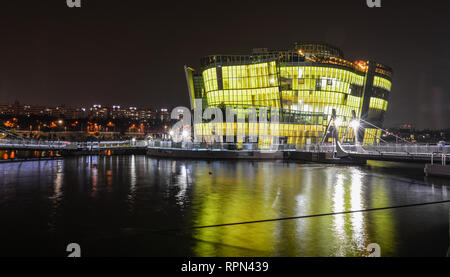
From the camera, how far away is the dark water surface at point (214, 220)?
975cm

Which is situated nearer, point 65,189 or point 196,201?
point 196,201

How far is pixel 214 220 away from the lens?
13047 millimetres

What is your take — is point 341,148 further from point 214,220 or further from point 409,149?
point 214,220

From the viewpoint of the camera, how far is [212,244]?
9.97 metres

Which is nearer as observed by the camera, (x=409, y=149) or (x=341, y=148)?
(x=409, y=149)

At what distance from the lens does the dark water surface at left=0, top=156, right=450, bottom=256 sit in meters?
9.75

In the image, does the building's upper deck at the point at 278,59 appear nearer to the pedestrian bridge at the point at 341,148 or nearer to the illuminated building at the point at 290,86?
the illuminated building at the point at 290,86

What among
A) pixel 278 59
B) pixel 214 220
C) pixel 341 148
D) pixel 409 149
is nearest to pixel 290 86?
pixel 278 59

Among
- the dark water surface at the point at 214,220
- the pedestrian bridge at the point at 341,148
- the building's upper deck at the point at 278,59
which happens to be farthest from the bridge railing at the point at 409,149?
the building's upper deck at the point at 278,59

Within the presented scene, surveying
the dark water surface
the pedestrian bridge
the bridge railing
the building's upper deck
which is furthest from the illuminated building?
the dark water surface

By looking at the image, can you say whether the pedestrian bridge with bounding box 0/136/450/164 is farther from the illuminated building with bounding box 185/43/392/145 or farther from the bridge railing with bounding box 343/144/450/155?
the illuminated building with bounding box 185/43/392/145

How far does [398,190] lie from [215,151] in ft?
109
